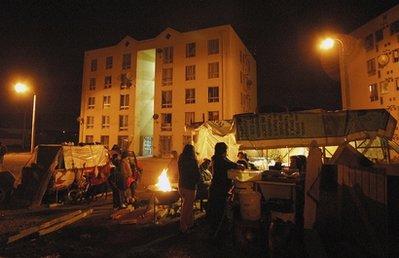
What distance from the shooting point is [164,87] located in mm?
38406

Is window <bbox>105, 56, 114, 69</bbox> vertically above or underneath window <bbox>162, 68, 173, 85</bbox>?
above

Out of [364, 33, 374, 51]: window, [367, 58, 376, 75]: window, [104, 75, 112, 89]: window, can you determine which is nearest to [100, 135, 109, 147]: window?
[104, 75, 112, 89]: window

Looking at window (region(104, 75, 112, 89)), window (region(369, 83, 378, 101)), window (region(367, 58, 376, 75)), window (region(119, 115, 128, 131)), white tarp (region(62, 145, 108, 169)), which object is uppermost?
window (region(104, 75, 112, 89))

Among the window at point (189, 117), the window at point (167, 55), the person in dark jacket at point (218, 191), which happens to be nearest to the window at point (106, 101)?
the window at point (167, 55)

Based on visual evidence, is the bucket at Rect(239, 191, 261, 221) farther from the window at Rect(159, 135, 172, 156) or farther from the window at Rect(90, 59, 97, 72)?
the window at Rect(90, 59, 97, 72)

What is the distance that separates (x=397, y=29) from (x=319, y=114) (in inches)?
973

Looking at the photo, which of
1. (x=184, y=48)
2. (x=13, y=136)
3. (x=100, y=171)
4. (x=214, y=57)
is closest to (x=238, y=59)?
(x=214, y=57)

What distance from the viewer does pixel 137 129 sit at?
129 ft

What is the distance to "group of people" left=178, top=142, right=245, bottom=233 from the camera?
645 centimetres

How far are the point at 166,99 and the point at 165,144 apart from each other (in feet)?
20.6

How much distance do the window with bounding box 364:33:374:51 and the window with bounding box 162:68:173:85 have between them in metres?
23.7

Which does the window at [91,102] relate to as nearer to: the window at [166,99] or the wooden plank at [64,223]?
the window at [166,99]

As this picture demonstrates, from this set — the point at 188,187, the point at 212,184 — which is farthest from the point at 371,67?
the point at 188,187

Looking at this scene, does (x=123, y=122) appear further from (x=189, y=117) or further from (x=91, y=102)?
(x=189, y=117)
